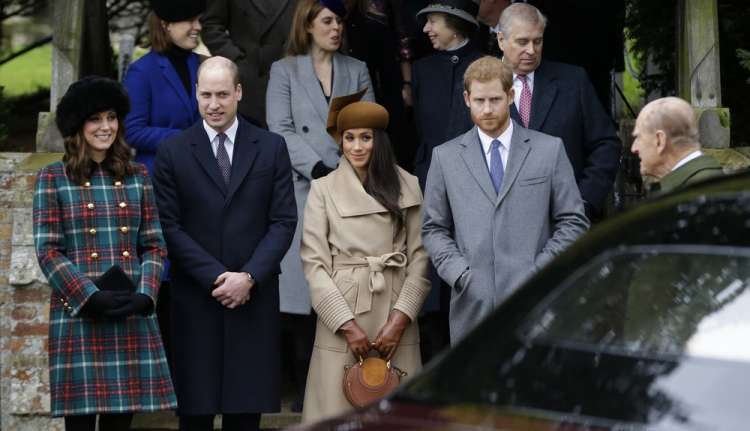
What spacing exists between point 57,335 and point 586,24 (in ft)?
14.6

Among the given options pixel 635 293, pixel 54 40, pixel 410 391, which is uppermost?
pixel 54 40

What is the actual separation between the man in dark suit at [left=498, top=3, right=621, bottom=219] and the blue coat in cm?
180

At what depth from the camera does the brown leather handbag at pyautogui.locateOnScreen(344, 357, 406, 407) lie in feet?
23.4

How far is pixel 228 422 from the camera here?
7.48 meters

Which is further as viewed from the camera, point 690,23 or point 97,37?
point 97,37

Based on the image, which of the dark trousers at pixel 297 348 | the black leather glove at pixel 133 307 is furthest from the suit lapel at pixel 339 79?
the black leather glove at pixel 133 307

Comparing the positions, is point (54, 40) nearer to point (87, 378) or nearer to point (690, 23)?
point (87, 378)

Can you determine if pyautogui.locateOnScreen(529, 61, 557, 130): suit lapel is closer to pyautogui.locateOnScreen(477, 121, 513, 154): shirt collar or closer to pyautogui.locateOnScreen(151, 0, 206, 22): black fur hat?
pyautogui.locateOnScreen(477, 121, 513, 154): shirt collar

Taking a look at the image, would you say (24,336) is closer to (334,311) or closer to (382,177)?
(334,311)

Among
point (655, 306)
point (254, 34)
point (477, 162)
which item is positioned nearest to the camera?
point (655, 306)

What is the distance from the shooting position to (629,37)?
33.4 ft

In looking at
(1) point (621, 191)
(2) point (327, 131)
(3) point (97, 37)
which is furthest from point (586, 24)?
(3) point (97, 37)

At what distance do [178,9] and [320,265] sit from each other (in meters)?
1.78

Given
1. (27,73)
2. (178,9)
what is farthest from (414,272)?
(27,73)
